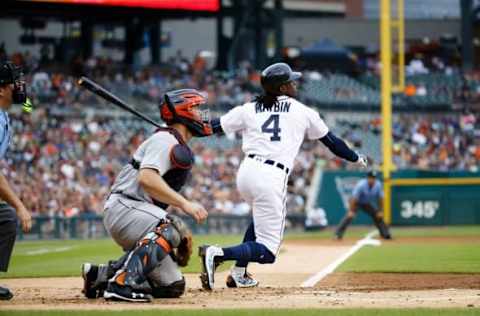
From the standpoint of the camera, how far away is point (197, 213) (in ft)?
23.7

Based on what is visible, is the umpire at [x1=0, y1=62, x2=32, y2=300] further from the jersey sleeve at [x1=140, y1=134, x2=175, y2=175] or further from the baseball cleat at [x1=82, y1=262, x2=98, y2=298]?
the jersey sleeve at [x1=140, y1=134, x2=175, y2=175]

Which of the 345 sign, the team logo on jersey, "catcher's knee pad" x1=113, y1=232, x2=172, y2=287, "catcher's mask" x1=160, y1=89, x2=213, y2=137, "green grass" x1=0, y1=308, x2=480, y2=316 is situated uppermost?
"catcher's mask" x1=160, y1=89, x2=213, y2=137

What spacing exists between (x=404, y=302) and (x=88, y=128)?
68.1ft

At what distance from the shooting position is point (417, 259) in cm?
1403

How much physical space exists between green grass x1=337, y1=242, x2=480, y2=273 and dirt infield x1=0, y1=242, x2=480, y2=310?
723 mm

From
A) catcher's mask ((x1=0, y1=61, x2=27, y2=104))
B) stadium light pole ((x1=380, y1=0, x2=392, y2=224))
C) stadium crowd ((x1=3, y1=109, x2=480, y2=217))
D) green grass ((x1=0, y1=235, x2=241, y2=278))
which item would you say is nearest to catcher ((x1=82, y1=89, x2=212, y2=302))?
catcher's mask ((x1=0, y1=61, x2=27, y2=104))

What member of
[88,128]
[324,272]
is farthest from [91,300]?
[88,128]

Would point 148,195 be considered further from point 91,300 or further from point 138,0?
point 138,0

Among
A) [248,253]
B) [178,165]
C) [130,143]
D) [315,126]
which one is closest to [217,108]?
[130,143]

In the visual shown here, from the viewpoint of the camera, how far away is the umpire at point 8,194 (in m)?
7.95

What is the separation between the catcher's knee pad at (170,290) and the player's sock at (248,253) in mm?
933

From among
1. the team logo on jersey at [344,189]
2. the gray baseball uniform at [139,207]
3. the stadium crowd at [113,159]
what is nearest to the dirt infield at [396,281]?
the gray baseball uniform at [139,207]

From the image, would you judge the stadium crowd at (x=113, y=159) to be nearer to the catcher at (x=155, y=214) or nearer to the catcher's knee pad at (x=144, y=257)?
the catcher at (x=155, y=214)

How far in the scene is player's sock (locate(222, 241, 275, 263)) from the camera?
8875mm
